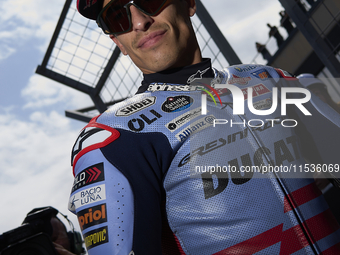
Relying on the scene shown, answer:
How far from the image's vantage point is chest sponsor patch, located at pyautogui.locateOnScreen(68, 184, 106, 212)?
86cm

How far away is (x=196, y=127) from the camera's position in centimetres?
103

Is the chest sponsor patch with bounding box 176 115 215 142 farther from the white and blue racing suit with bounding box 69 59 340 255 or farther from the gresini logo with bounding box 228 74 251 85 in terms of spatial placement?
the gresini logo with bounding box 228 74 251 85

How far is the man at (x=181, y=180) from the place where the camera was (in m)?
0.86

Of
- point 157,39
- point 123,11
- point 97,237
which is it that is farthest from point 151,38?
point 97,237

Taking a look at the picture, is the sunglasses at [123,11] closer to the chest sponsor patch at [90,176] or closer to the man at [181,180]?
the man at [181,180]

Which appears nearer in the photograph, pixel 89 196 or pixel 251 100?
pixel 89 196

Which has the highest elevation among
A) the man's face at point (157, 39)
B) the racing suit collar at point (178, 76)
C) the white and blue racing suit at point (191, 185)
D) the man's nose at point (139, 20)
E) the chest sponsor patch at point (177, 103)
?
the man's nose at point (139, 20)

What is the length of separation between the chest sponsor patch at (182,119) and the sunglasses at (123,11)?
1.45ft

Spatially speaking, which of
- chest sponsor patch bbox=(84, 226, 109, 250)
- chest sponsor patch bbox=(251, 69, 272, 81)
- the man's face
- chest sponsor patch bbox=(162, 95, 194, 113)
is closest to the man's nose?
the man's face

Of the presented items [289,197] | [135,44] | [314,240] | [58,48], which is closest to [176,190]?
[289,197]

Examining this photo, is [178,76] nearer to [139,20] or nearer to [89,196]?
[139,20]

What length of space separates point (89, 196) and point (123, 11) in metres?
0.76

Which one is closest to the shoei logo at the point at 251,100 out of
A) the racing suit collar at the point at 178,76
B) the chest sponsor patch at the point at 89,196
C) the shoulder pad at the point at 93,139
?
the racing suit collar at the point at 178,76

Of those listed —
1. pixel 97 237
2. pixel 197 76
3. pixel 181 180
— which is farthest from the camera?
pixel 197 76
